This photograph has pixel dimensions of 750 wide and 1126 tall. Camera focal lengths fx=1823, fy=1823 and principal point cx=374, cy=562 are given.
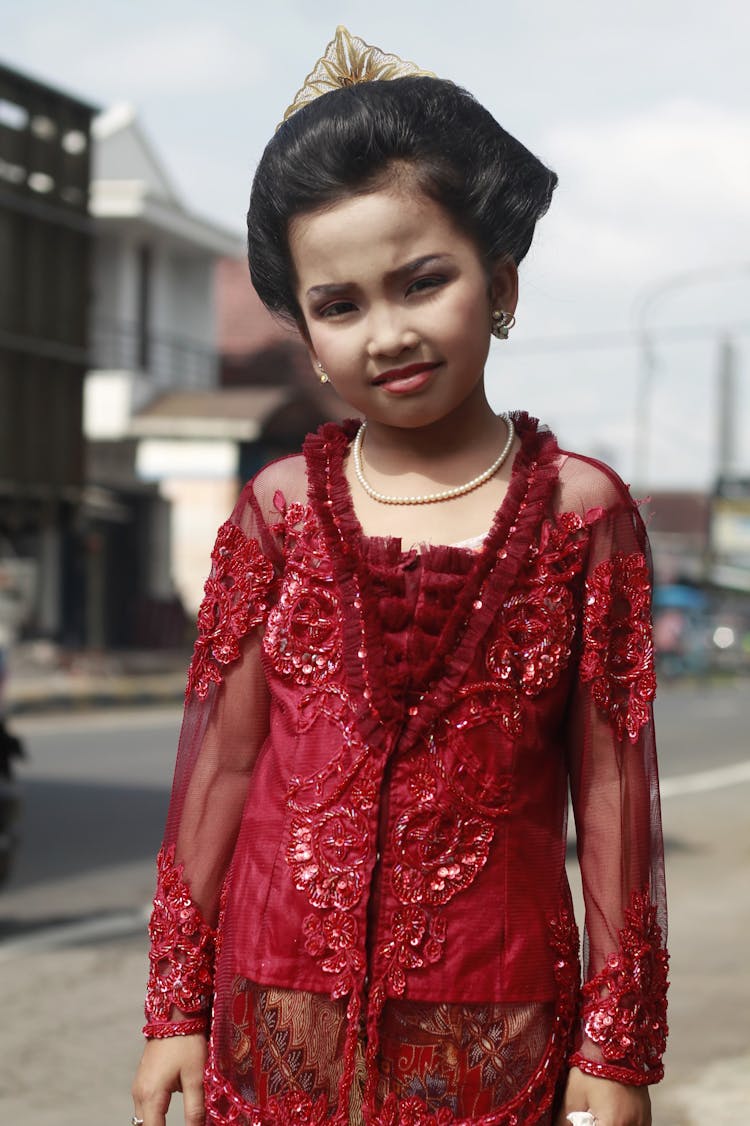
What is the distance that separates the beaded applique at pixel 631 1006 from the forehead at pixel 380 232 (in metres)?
0.81

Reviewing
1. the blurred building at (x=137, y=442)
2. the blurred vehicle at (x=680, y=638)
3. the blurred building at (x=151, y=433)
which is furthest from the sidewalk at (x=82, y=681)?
the blurred vehicle at (x=680, y=638)

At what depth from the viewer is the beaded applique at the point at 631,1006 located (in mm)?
2119

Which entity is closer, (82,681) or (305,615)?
(305,615)

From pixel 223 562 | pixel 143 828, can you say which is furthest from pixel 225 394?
pixel 223 562

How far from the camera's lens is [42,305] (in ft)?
72.5

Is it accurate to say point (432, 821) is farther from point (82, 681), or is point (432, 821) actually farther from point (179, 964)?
point (82, 681)

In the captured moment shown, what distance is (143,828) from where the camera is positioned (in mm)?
10508

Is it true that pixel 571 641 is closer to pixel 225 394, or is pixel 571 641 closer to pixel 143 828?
pixel 143 828

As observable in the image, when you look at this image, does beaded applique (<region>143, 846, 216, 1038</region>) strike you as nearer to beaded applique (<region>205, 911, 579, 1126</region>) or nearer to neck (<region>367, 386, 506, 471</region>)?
beaded applique (<region>205, 911, 579, 1126</region>)

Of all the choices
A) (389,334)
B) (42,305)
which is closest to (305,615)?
(389,334)

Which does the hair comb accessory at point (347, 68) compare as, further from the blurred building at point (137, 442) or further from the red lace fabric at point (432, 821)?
the blurred building at point (137, 442)

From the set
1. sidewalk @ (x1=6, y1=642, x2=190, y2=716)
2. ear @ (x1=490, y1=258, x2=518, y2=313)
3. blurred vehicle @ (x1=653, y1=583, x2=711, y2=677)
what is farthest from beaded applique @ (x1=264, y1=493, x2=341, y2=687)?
blurred vehicle @ (x1=653, y1=583, x2=711, y2=677)

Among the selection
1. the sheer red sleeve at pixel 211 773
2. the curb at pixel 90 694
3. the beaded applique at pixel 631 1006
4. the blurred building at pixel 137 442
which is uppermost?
the blurred building at pixel 137 442

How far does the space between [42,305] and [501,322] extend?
20461 millimetres
